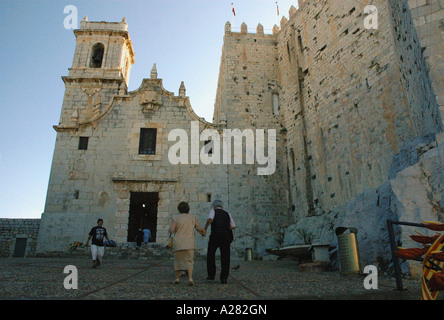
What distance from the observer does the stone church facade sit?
11000mm

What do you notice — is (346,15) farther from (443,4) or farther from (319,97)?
(443,4)

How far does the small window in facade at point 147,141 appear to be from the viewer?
1486 cm

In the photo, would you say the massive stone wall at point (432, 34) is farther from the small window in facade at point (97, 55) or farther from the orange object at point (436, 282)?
the small window in facade at point (97, 55)

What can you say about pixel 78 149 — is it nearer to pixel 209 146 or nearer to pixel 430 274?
pixel 209 146

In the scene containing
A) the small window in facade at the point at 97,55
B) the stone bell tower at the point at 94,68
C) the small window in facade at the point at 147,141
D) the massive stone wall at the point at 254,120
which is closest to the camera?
the massive stone wall at the point at 254,120

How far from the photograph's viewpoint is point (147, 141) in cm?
1503

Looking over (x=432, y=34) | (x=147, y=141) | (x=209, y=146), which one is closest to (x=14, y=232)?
(x=147, y=141)

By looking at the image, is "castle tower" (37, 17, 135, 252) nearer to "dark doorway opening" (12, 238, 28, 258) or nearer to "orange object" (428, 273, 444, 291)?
"dark doorway opening" (12, 238, 28, 258)

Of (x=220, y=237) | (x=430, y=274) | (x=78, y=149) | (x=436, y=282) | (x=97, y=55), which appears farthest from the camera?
(x=97, y=55)

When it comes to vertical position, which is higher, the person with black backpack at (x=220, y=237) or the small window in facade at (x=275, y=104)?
the small window in facade at (x=275, y=104)

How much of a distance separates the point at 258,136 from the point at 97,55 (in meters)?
13.9

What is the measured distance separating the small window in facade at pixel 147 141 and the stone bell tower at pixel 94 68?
446cm

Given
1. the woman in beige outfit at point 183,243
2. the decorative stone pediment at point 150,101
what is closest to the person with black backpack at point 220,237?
the woman in beige outfit at point 183,243
